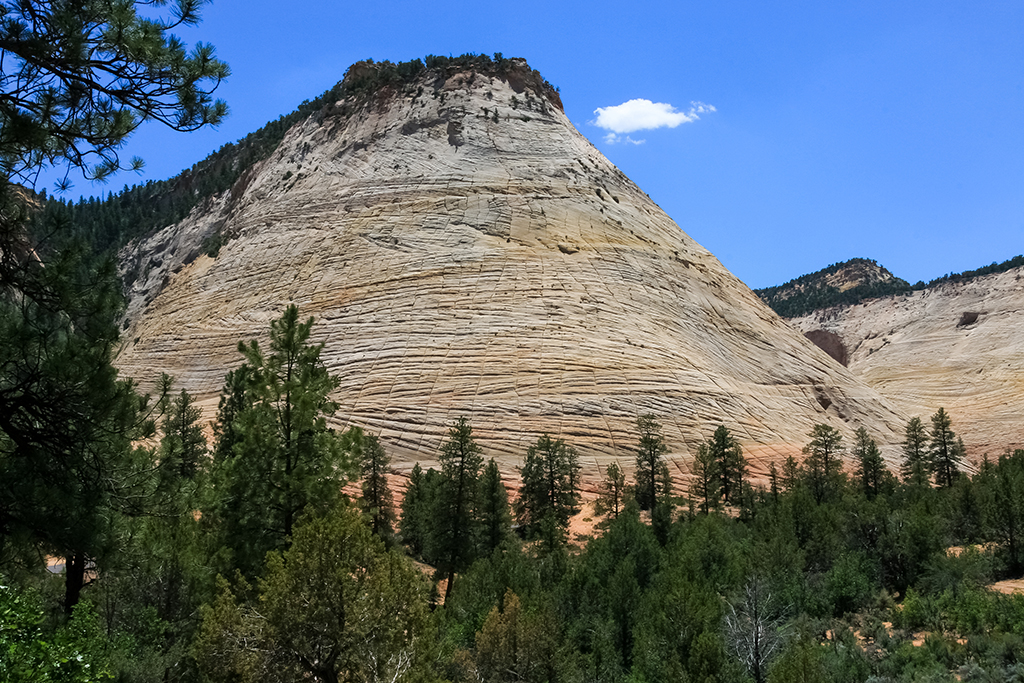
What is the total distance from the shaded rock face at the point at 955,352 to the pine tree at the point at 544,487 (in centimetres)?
3482

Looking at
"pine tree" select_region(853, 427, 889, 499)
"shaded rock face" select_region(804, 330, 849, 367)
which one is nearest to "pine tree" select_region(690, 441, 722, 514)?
"pine tree" select_region(853, 427, 889, 499)

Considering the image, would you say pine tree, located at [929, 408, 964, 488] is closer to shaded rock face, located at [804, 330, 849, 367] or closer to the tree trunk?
the tree trunk

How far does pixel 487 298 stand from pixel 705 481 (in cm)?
1589

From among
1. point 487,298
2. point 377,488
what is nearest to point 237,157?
point 487,298

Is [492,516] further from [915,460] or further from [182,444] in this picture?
[915,460]

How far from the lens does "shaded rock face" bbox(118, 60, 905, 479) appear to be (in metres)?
33.9

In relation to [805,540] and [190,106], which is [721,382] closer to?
[805,540]

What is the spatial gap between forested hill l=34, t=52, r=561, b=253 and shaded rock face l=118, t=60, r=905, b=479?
2104 mm

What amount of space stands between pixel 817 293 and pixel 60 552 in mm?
106783

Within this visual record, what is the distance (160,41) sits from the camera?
7.67 m

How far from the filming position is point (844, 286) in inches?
4284

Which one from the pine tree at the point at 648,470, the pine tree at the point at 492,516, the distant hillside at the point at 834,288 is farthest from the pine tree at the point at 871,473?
the distant hillside at the point at 834,288

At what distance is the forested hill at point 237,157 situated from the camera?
59781 millimetres

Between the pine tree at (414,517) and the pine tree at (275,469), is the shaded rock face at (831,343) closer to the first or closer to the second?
the pine tree at (414,517)
